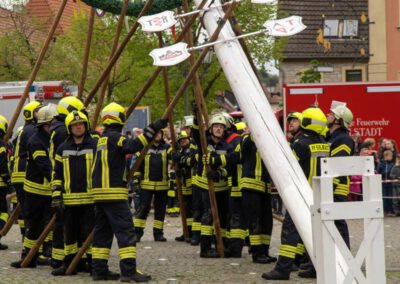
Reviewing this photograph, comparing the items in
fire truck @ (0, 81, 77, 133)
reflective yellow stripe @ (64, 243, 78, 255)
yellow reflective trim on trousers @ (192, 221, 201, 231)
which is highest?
fire truck @ (0, 81, 77, 133)

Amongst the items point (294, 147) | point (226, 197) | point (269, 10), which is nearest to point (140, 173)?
point (226, 197)

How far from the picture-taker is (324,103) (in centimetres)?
2405

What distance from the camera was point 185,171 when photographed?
1714 cm

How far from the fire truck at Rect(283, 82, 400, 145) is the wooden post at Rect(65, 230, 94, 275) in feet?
38.5

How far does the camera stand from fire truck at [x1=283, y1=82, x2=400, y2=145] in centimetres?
2406

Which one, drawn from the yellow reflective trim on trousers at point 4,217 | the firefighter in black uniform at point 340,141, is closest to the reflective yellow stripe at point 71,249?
the firefighter in black uniform at point 340,141

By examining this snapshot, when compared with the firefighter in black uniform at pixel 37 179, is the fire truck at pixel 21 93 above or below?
above

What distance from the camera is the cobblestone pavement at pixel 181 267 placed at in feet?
40.5

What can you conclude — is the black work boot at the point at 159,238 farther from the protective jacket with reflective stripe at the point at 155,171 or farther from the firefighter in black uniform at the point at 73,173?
the firefighter in black uniform at the point at 73,173

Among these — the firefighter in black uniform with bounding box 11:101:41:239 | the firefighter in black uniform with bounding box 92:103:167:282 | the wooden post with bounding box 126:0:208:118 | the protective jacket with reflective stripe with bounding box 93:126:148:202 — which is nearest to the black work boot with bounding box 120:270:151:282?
the firefighter in black uniform with bounding box 92:103:167:282

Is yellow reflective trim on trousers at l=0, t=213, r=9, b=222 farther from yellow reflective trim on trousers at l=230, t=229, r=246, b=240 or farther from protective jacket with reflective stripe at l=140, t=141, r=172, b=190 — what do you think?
yellow reflective trim on trousers at l=230, t=229, r=246, b=240

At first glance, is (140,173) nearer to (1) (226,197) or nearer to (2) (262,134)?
(1) (226,197)

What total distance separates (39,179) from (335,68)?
112ft

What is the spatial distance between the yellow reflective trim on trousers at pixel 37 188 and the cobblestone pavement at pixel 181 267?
0.95 m
